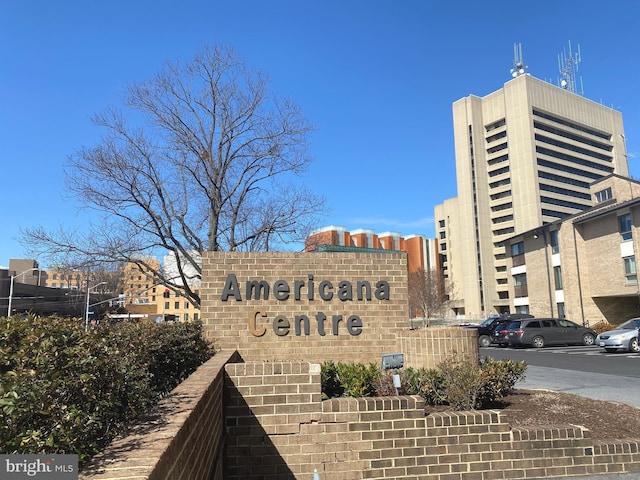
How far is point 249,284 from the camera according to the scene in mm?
10555

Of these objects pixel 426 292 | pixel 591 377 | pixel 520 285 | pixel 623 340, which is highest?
pixel 426 292

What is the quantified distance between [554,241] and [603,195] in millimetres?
8574

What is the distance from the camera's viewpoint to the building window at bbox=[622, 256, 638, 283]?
34.0m

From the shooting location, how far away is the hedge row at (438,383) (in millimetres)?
6754

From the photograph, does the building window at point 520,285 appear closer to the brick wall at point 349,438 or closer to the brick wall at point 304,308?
the brick wall at point 304,308

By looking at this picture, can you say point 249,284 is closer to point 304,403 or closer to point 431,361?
point 431,361

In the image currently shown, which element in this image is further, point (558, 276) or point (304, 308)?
point (558, 276)

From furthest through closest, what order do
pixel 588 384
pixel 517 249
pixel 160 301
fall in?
pixel 160 301
pixel 517 249
pixel 588 384

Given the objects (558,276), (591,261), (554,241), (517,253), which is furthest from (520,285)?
(591,261)

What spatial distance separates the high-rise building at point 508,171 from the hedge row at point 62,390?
8743cm

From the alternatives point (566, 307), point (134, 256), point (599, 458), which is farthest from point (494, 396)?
point (566, 307)

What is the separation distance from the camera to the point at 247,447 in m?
5.45
